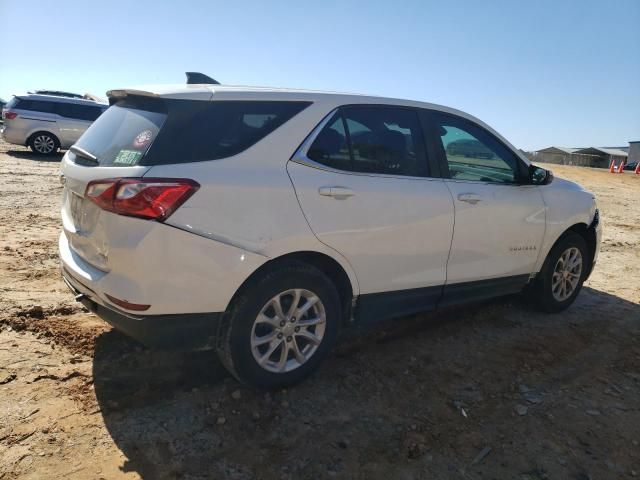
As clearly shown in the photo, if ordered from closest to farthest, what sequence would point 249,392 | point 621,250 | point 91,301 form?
point 91,301
point 249,392
point 621,250

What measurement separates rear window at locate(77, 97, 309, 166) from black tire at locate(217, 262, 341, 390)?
79 cm

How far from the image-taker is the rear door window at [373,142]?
321 cm

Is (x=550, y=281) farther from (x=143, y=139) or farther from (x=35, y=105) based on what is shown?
(x=35, y=105)

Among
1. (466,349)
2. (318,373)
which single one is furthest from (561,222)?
(318,373)

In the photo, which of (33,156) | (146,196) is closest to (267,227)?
(146,196)

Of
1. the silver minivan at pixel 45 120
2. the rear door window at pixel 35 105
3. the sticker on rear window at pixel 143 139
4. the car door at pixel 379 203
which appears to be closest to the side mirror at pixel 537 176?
the car door at pixel 379 203

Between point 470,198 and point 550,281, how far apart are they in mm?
1570

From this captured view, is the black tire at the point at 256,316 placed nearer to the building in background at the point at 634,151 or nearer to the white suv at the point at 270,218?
the white suv at the point at 270,218

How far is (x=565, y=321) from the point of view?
4.78 metres

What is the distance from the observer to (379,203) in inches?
130

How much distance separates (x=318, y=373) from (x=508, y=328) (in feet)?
6.63

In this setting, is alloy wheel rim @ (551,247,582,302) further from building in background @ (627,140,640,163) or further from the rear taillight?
building in background @ (627,140,640,163)

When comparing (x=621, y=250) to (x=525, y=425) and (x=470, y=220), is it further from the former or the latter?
(x=525, y=425)

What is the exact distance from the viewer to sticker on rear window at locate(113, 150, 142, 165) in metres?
2.67
